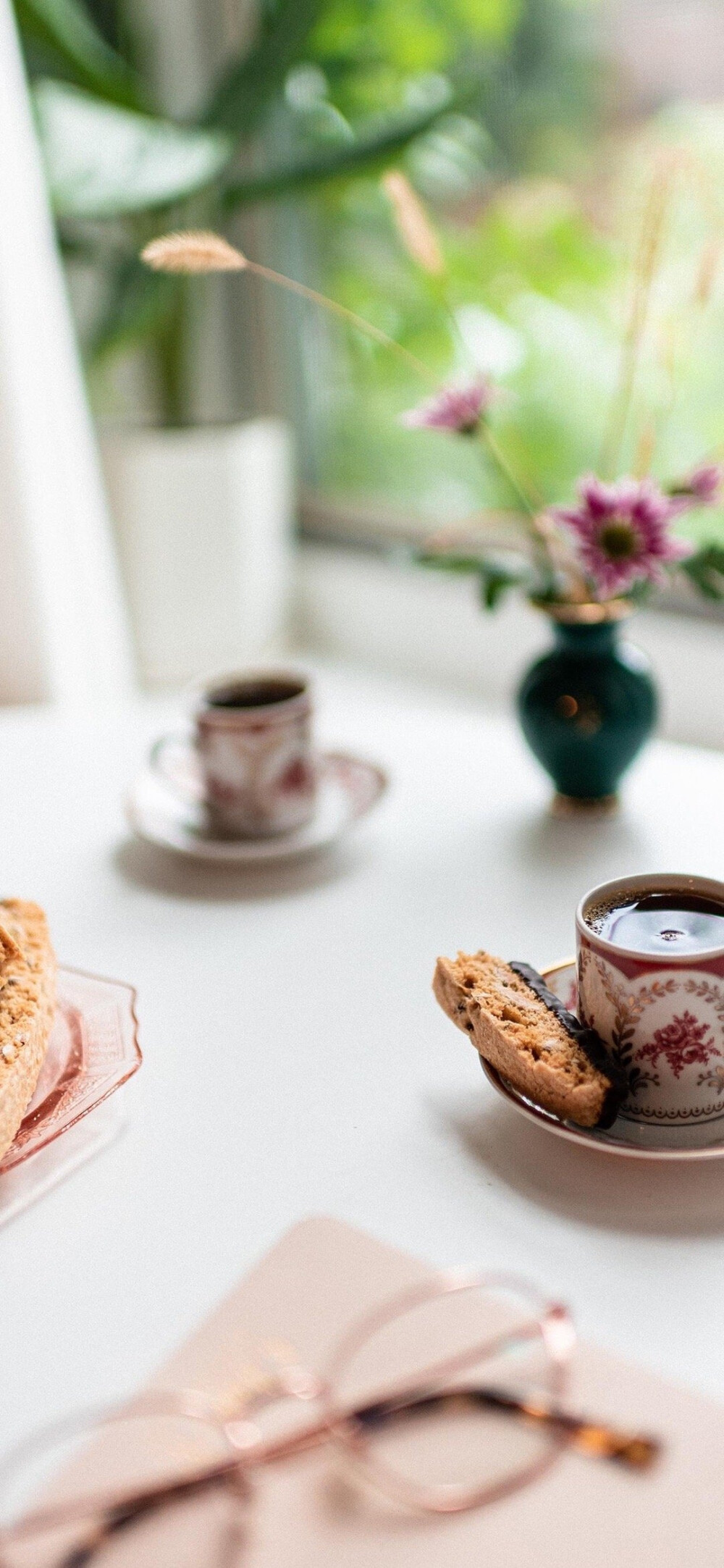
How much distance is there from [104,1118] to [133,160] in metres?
1.02

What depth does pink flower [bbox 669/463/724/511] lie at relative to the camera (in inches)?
31.4

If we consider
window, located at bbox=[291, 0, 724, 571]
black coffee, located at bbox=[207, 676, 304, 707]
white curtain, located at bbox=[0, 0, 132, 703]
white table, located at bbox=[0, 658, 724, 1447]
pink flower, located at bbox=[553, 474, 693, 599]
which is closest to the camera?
white table, located at bbox=[0, 658, 724, 1447]

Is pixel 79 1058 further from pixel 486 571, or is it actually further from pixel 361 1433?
pixel 486 571

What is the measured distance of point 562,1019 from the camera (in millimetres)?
599

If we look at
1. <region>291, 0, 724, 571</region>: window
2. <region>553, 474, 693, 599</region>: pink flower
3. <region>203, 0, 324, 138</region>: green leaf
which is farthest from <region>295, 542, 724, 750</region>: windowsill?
<region>553, 474, 693, 599</region>: pink flower

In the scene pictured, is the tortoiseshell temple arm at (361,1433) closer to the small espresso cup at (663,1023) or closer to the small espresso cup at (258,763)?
the small espresso cup at (663,1023)

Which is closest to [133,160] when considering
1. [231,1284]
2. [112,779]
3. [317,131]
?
[317,131]

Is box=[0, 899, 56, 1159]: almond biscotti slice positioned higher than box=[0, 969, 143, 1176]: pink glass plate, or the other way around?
box=[0, 899, 56, 1159]: almond biscotti slice

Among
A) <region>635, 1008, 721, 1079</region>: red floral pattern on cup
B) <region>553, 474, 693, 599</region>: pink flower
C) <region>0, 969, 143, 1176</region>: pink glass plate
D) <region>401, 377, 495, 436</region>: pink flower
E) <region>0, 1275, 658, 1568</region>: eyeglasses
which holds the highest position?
<region>401, 377, 495, 436</region>: pink flower

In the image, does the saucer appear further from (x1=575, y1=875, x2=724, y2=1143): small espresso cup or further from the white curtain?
the white curtain

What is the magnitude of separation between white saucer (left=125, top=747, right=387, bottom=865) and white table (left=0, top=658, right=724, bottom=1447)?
0.02m

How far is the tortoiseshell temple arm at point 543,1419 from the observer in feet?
1.35

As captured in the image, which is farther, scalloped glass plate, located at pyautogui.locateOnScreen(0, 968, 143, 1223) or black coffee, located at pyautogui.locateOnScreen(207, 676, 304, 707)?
black coffee, located at pyautogui.locateOnScreen(207, 676, 304, 707)

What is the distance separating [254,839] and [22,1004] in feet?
0.93
